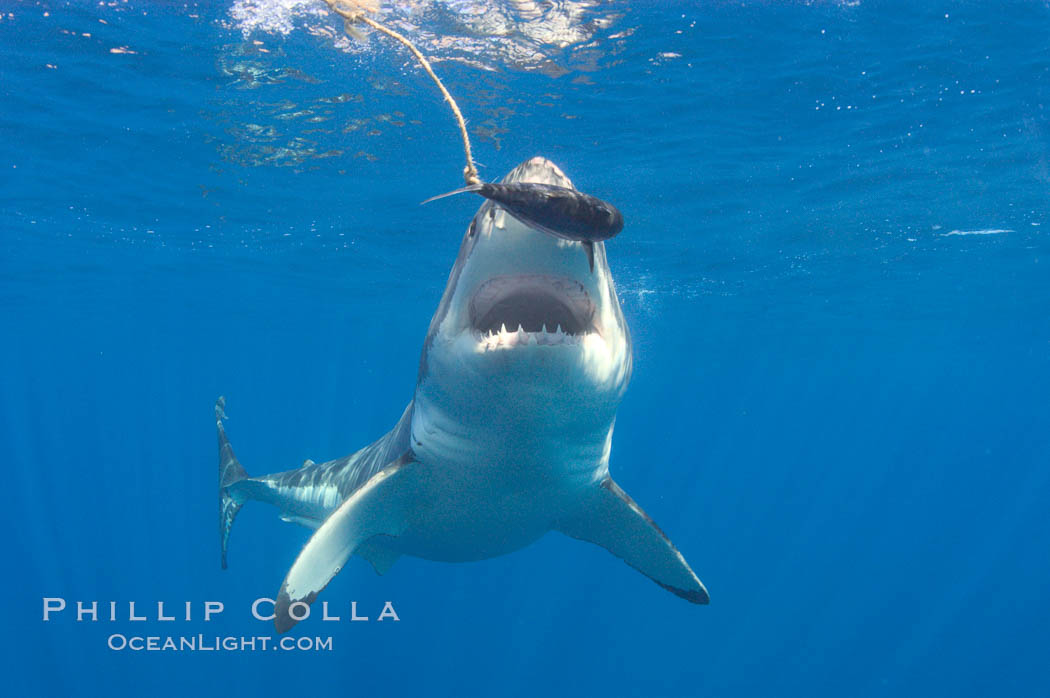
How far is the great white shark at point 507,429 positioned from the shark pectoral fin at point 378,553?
1.5 inches

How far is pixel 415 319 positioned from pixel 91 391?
81.8 m

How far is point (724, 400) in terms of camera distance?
95812 mm

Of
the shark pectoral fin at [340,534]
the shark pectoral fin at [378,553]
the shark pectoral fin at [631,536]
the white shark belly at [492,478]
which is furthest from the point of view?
the shark pectoral fin at [378,553]

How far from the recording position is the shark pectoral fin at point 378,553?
618 cm

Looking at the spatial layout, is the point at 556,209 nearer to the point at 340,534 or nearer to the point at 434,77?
the point at 434,77

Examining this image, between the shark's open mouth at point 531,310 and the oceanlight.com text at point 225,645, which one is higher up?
the shark's open mouth at point 531,310

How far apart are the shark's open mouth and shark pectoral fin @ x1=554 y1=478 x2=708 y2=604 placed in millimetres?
2114

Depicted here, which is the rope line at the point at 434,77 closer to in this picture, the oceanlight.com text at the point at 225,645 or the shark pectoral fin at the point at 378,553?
the shark pectoral fin at the point at 378,553

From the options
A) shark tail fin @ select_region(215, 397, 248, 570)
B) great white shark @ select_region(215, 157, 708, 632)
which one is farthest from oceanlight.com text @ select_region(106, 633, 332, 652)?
great white shark @ select_region(215, 157, 708, 632)

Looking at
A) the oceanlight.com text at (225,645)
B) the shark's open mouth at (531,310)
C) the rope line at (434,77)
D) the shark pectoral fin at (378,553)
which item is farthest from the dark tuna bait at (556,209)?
the oceanlight.com text at (225,645)

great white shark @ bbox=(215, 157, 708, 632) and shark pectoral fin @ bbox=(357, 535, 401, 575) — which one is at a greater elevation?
great white shark @ bbox=(215, 157, 708, 632)

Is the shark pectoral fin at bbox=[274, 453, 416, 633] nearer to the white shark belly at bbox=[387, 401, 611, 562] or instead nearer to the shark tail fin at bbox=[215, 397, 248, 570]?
the white shark belly at bbox=[387, 401, 611, 562]

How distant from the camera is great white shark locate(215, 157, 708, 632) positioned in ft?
8.41

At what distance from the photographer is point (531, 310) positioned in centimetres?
276
